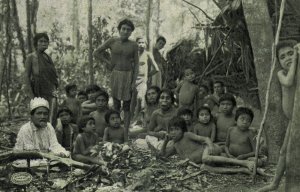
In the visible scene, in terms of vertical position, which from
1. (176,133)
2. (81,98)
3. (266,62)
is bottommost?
(176,133)

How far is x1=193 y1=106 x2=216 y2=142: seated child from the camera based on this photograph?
20.3ft

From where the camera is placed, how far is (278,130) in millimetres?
5191

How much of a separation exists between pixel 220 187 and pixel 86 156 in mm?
1549

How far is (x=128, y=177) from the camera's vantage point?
16.3ft

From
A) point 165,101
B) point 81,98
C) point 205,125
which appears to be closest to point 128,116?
point 165,101

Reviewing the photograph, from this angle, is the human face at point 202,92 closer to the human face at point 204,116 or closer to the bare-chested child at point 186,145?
the human face at point 204,116

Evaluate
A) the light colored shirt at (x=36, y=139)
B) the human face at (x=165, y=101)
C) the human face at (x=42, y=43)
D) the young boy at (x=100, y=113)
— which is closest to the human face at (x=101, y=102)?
the young boy at (x=100, y=113)

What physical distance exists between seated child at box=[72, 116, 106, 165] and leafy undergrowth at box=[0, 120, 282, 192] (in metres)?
0.12

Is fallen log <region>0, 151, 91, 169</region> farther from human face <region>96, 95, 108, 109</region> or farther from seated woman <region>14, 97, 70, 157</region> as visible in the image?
human face <region>96, 95, 108, 109</region>

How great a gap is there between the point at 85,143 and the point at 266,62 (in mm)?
2172

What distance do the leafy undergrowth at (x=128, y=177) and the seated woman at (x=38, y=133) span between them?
0.80 ft

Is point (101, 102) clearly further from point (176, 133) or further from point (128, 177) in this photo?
→ point (128, 177)

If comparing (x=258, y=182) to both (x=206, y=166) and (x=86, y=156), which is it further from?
(x=86, y=156)

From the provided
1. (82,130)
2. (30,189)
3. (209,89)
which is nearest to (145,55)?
(209,89)
